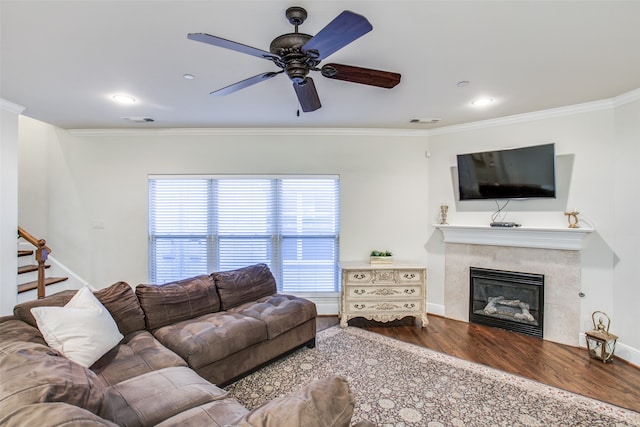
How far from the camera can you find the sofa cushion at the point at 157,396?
150 cm

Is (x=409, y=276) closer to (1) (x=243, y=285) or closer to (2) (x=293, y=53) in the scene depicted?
(1) (x=243, y=285)

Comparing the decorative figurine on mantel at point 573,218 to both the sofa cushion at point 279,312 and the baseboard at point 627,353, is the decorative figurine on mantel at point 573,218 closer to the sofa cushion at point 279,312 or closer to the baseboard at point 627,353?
the baseboard at point 627,353

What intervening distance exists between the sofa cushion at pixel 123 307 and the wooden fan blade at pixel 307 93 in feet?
6.90

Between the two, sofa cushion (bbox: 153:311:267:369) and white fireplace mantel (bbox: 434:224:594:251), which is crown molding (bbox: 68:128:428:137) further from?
sofa cushion (bbox: 153:311:267:369)

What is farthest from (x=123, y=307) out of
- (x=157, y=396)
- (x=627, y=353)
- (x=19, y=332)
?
(x=627, y=353)

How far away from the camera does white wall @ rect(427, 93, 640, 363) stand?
118 inches

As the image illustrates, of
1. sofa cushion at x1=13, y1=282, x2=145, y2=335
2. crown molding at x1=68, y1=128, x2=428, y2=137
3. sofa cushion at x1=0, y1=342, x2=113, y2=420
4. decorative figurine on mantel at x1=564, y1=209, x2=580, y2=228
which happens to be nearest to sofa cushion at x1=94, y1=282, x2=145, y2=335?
sofa cushion at x1=13, y1=282, x2=145, y2=335

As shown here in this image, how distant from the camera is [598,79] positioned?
104 inches

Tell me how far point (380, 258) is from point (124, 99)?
11.1ft

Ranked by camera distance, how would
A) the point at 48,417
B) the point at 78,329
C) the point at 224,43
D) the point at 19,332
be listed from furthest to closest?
the point at 78,329 → the point at 19,332 → the point at 224,43 → the point at 48,417

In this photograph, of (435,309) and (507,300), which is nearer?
(507,300)

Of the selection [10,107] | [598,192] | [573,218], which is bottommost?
[573,218]

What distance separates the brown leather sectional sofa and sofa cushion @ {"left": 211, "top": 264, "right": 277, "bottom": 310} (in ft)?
0.04

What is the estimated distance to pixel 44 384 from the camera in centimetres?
102
